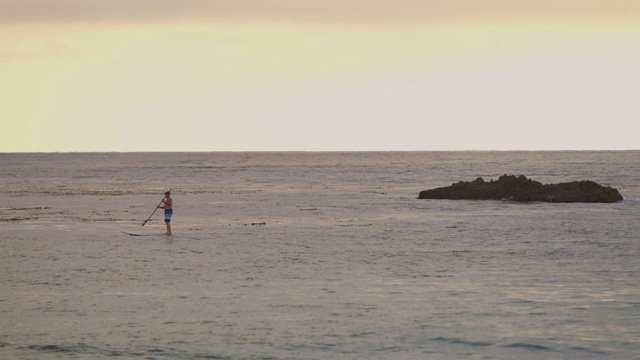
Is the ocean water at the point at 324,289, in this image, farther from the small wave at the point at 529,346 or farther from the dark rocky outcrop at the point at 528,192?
the dark rocky outcrop at the point at 528,192

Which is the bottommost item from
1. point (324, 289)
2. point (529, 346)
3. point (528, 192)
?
point (529, 346)

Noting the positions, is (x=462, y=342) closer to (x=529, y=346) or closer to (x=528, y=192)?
(x=529, y=346)

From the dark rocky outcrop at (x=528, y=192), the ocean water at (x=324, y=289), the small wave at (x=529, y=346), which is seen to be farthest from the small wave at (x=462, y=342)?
the dark rocky outcrop at (x=528, y=192)

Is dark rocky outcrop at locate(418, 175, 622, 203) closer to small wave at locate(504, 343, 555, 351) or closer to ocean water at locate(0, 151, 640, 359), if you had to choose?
ocean water at locate(0, 151, 640, 359)

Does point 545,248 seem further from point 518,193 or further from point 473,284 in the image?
point 518,193

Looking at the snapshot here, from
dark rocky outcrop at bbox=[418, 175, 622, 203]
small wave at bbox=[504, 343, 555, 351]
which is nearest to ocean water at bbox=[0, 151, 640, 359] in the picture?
small wave at bbox=[504, 343, 555, 351]

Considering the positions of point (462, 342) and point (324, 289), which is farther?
point (324, 289)

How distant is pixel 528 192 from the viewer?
57688mm

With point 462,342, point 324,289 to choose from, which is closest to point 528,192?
point 324,289

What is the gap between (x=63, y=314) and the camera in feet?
63.6

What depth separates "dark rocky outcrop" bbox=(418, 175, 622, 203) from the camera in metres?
55.5

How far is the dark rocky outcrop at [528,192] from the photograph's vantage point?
55.5 meters

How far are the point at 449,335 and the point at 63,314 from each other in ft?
26.0

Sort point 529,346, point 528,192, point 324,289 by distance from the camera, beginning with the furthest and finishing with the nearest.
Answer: point 528,192 < point 324,289 < point 529,346
